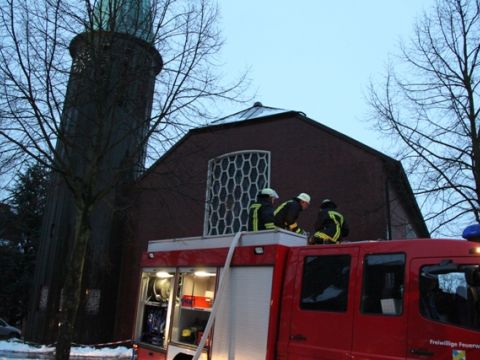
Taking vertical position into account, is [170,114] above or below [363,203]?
above

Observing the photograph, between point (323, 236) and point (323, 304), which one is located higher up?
point (323, 236)

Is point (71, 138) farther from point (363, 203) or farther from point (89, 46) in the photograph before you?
point (363, 203)

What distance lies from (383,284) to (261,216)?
277cm

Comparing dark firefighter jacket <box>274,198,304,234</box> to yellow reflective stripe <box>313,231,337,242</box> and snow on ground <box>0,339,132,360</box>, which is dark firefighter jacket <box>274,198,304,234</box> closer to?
yellow reflective stripe <box>313,231,337,242</box>

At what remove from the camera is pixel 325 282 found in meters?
5.98

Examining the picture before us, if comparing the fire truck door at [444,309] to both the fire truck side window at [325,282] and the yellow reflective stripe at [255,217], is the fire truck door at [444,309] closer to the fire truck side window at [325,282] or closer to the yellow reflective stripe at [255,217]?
the fire truck side window at [325,282]

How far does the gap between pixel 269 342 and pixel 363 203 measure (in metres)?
9.58

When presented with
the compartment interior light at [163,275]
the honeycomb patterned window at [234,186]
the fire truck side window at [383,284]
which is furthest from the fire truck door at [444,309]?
the honeycomb patterned window at [234,186]

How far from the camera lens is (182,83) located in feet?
37.5

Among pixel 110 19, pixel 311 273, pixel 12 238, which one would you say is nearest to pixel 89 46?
pixel 110 19

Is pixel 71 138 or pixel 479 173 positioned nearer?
pixel 479 173

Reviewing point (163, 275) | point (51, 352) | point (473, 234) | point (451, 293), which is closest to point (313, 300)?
point (451, 293)

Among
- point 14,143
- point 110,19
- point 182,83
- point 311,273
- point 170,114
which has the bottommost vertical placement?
point 311,273

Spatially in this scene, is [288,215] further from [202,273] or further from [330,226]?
[202,273]
